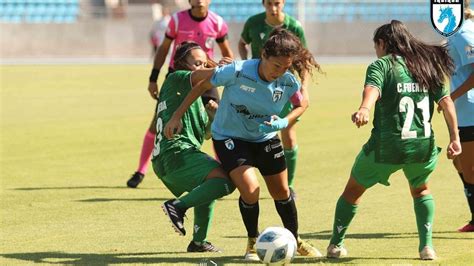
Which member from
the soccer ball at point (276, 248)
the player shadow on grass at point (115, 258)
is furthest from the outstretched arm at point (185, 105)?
the soccer ball at point (276, 248)

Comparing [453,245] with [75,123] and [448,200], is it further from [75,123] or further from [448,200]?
[75,123]

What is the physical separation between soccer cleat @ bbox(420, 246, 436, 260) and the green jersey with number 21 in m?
0.71

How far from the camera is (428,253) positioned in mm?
8008

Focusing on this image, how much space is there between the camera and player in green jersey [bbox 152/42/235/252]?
8000mm

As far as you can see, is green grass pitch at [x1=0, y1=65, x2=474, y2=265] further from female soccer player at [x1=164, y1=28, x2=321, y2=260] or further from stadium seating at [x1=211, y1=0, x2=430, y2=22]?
stadium seating at [x1=211, y1=0, x2=430, y2=22]

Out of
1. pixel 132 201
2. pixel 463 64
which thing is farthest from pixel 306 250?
pixel 132 201

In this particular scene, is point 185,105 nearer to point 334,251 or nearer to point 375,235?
point 334,251

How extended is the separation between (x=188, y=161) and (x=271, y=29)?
4.36 m

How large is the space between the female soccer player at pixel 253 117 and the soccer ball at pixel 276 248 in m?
0.61

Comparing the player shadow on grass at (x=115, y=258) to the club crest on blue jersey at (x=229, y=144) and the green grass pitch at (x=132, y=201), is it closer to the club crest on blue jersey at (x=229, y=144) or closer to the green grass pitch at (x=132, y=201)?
the green grass pitch at (x=132, y=201)

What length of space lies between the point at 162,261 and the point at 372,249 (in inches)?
71.6

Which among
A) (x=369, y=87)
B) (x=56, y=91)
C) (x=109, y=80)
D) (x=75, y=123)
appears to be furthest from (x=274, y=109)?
(x=109, y=80)

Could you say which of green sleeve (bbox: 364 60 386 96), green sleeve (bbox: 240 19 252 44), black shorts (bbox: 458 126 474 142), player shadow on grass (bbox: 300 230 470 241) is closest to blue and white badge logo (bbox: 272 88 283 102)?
green sleeve (bbox: 364 60 386 96)

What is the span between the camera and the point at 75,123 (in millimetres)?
21000
